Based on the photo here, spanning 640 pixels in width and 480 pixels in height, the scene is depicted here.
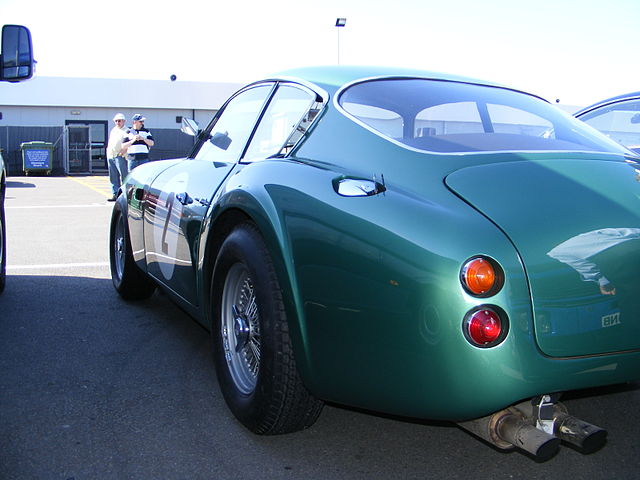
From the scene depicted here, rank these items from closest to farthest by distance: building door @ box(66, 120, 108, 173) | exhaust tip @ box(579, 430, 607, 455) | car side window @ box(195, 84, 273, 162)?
exhaust tip @ box(579, 430, 607, 455), car side window @ box(195, 84, 273, 162), building door @ box(66, 120, 108, 173)

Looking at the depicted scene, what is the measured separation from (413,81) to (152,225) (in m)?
1.87

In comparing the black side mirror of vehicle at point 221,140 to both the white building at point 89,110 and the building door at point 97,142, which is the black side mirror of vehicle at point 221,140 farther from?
the building door at point 97,142

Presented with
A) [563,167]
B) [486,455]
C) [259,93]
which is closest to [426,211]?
[563,167]

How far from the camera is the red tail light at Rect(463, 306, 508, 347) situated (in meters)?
2.05

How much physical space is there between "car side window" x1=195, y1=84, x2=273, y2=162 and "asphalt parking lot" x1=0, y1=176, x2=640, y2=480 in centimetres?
113

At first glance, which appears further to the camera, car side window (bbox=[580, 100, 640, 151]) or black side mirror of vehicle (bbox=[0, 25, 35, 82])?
car side window (bbox=[580, 100, 640, 151])

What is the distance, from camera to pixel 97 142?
31.4 metres

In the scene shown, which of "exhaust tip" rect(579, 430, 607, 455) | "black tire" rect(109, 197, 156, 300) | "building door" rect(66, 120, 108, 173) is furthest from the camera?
"building door" rect(66, 120, 108, 173)

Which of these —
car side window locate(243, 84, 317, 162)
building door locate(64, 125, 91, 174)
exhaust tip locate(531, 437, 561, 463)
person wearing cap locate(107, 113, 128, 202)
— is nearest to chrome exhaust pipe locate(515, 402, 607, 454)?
exhaust tip locate(531, 437, 561, 463)

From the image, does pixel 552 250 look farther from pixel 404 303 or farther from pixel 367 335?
pixel 367 335

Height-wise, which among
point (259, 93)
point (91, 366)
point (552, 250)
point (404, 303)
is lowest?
point (91, 366)

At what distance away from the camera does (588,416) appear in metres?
3.15

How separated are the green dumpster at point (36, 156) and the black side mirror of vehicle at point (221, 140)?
77.7ft

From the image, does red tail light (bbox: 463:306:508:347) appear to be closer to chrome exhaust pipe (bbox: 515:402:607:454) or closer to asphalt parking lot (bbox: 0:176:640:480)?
chrome exhaust pipe (bbox: 515:402:607:454)
